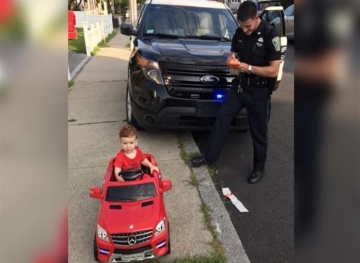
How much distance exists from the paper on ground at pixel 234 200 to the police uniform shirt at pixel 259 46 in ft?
4.19

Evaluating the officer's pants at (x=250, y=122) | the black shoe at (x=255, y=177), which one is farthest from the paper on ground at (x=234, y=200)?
the officer's pants at (x=250, y=122)

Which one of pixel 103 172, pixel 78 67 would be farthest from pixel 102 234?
pixel 78 67

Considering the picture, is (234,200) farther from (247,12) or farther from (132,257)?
(247,12)

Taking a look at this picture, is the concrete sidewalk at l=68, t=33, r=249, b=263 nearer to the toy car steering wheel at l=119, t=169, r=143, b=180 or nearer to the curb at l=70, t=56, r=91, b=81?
the toy car steering wheel at l=119, t=169, r=143, b=180

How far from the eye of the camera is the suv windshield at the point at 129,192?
8.55 ft

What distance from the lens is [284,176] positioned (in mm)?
4016

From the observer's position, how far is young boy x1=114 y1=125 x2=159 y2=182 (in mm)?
2934

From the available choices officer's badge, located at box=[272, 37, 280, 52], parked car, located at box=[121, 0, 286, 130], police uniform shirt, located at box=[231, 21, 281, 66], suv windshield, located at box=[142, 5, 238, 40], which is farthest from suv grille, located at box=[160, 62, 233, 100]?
suv windshield, located at box=[142, 5, 238, 40]

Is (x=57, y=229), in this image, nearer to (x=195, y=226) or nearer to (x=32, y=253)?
(x=32, y=253)

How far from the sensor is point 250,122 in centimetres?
381

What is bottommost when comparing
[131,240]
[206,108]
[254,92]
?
[131,240]

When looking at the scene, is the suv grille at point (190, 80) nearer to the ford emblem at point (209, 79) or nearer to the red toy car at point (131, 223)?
the ford emblem at point (209, 79)

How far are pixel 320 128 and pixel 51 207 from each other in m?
0.62

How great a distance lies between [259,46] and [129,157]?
163 cm
